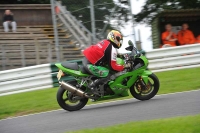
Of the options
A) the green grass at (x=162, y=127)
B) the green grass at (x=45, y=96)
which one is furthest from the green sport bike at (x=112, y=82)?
the green grass at (x=162, y=127)

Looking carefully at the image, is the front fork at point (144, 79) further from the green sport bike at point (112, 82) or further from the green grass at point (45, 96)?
the green grass at point (45, 96)

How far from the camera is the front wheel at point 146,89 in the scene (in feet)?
32.9

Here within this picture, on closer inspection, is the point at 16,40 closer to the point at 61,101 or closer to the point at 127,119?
the point at 61,101

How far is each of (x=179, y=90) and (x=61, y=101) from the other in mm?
3220

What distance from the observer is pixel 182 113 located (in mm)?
8055

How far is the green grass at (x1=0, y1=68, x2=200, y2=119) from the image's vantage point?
10734mm

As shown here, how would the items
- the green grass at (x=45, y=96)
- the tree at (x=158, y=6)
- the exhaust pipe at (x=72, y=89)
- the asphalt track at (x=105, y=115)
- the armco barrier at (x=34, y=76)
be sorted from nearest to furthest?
the asphalt track at (x=105, y=115), the exhaust pipe at (x=72, y=89), the green grass at (x=45, y=96), the armco barrier at (x=34, y=76), the tree at (x=158, y=6)

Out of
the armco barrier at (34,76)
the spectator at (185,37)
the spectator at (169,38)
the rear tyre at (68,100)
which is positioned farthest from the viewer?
the spectator at (185,37)

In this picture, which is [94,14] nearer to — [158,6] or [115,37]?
[115,37]

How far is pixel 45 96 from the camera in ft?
40.1

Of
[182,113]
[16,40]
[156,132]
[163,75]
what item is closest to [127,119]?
[182,113]

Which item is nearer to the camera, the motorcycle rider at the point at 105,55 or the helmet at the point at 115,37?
the motorcycle rider at the point at 105,55

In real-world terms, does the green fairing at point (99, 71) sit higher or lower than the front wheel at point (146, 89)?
higher

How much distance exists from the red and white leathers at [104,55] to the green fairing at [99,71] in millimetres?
97
